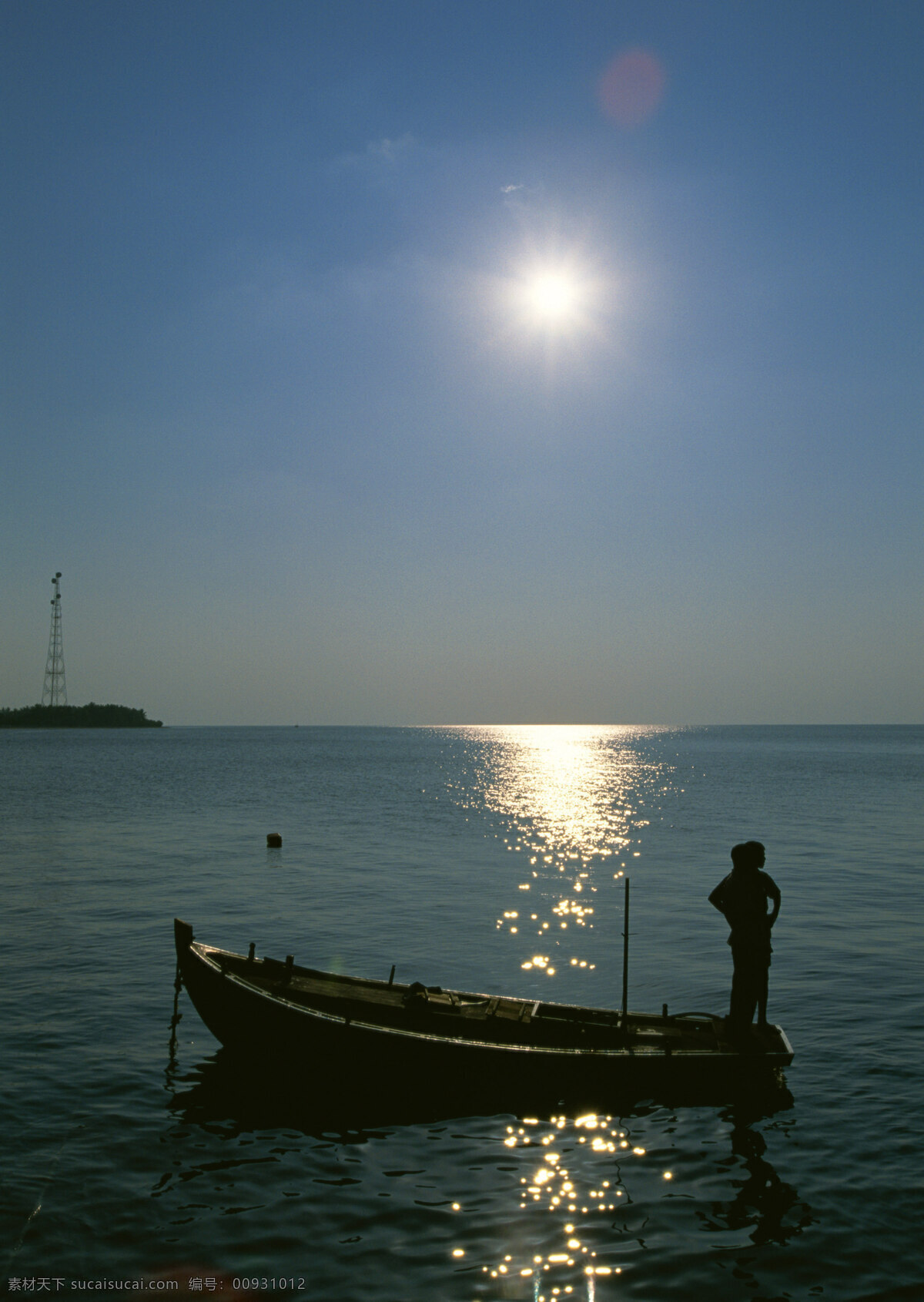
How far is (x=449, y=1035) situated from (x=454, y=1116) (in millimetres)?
1060

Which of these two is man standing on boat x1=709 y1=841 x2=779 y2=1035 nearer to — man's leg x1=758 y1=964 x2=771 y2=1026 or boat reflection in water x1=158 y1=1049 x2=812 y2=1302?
man's leg x1=758 y1=964 x2=771 y2=1026

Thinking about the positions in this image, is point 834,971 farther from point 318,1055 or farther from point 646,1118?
point 318,1055

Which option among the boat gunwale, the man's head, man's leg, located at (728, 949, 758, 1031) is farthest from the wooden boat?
the man's head

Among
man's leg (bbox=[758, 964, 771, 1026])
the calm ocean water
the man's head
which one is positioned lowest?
the calm ocean water

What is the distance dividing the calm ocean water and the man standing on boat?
1435 mm

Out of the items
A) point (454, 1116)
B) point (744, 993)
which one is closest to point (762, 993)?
point (744, 993)

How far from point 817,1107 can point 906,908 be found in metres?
15.8

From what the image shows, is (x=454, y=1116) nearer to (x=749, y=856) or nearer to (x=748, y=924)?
(x=748, y=924)

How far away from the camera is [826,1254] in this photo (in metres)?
8.90

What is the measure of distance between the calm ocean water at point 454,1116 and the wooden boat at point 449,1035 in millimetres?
575

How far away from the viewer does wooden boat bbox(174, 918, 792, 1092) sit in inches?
470

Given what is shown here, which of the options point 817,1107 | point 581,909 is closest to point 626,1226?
point 817,1107

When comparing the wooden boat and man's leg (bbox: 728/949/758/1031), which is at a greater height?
man's leg (bbox: 728/949/758/1031)

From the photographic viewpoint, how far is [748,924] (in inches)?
496
